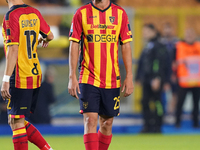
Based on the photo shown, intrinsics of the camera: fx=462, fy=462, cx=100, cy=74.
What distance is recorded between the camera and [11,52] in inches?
191

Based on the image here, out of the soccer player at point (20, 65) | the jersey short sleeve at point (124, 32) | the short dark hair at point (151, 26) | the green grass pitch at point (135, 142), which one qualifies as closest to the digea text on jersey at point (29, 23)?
the soccer player at point (20, 65)

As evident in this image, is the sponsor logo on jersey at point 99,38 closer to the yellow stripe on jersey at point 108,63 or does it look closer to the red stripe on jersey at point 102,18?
the yellow stripe on jersey at point 108,63

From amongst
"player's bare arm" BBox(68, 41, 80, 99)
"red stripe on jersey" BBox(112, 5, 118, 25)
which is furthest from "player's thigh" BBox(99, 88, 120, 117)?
"red stripe on jersey" BBox(112, 5, 118, 25)

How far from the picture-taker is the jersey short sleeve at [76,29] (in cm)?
487

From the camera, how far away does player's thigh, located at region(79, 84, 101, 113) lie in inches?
191

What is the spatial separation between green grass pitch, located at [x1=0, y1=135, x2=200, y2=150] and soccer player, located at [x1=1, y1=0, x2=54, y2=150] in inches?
87.2

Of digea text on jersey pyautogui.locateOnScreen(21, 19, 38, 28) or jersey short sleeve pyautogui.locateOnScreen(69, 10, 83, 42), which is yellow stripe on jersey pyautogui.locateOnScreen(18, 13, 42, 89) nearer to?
digea text on jersey pyautogui.locateOnScreen(21, 19, 38, 28)

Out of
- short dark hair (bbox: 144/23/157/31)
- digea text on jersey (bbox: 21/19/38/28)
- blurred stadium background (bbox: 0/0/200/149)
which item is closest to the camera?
digea text on jersey (bbox: 21/19/38/28)

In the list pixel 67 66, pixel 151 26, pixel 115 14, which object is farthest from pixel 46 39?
pixel 67 66

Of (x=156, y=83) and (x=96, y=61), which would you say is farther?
(x=156, y=83)

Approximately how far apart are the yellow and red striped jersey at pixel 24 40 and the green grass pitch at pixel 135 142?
2.35 m

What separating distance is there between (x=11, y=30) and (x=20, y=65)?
40cm

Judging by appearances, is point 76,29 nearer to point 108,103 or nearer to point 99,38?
point 99,38

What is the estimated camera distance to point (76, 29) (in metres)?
4.91
